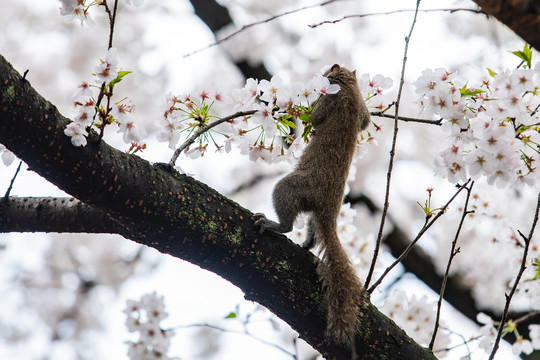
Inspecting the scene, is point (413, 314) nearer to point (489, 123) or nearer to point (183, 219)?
point (489, 123)

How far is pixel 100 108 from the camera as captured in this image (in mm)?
1959

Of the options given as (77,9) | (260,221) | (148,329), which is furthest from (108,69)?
(148,329)

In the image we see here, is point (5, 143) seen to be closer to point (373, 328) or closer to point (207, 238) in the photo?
point (207, 238)

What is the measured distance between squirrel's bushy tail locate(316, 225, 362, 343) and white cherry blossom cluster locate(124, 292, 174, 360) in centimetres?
142

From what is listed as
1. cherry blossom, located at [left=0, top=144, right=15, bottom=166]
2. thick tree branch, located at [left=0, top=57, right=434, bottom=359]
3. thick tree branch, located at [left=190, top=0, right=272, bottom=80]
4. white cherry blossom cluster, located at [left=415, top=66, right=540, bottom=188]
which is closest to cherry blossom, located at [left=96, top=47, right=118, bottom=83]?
thick tree branch, located at [left=0, top=57, right=434, bottom=359]

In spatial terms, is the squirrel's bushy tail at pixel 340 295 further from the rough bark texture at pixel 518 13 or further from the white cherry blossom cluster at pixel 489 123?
the rough bark texture at pixel 518 13

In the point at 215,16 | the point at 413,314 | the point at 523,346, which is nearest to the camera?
the point at 523,346

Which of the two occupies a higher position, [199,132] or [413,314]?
[413,314]

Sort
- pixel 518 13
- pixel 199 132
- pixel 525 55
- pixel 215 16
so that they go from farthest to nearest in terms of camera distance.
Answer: pixel 215 16
pixel 199 132
pixel 525 55
pixel 518 13

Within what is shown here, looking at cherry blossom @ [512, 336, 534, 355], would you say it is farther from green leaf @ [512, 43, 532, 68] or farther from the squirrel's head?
green leaf @ [512, 43, 532, 68]

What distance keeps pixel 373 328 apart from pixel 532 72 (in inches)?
44.3

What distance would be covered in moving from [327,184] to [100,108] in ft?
4.65

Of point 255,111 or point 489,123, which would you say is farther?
point 255,111

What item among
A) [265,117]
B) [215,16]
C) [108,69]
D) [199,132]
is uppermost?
[215,16]
